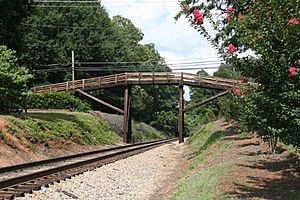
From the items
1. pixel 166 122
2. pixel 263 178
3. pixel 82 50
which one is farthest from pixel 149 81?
pixel 166 122

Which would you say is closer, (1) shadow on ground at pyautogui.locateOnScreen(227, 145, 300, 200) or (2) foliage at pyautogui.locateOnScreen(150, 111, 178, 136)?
(1) shadow on ground at pyautogui.locateOnScreen(227, 145, 300, 200)

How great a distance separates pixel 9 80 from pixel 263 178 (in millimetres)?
15650

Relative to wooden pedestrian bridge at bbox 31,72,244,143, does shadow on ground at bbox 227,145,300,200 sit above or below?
below

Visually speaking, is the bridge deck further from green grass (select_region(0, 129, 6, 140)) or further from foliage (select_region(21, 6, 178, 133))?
green grass (select_region(0, 129, 6, 140))

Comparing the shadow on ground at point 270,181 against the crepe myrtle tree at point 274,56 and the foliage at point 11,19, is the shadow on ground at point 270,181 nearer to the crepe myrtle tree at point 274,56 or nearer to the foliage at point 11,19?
the crepe myrtle tree at point 274,56

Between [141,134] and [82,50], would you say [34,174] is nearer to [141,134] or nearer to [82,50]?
[141,134]

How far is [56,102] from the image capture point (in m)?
42.1

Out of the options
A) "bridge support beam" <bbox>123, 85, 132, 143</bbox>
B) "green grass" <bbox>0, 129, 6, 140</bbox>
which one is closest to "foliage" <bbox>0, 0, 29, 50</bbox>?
"green grass" <bbox>0, 129, 6, 140</bbox>

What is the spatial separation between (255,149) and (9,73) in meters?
13.0

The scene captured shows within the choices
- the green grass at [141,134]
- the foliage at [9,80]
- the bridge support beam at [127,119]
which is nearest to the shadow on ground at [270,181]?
the foliage at [9,80]

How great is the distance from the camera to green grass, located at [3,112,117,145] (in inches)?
876

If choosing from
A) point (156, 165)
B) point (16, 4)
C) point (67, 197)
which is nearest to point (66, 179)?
point (67, 197)

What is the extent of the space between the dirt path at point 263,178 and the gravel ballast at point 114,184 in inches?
102

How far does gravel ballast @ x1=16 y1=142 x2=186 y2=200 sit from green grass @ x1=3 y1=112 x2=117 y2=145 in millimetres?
5319
